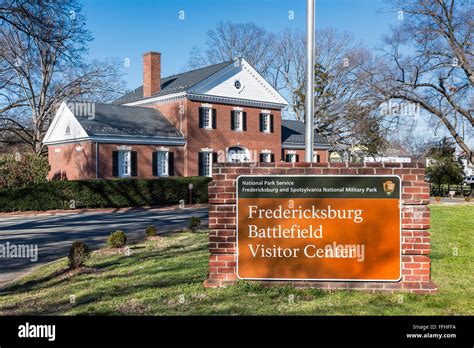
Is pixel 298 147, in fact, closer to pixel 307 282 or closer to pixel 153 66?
pixel 153 66

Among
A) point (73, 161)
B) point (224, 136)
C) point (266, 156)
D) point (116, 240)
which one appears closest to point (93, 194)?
point (73, 161)

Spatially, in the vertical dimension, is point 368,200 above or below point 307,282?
above

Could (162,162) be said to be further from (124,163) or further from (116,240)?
(116,240)

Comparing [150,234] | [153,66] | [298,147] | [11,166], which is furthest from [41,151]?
[150,234]

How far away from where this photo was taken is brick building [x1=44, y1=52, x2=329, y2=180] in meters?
31.9

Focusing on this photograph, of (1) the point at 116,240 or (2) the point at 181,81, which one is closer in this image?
(1) the point at 116,240

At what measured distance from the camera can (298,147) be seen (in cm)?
4350

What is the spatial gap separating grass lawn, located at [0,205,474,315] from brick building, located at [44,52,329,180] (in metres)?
22.0

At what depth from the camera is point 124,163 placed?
106 ft

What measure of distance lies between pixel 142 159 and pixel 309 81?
2550cm

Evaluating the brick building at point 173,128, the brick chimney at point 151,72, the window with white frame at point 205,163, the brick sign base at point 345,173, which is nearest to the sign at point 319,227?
the brick sign base at point 345,173

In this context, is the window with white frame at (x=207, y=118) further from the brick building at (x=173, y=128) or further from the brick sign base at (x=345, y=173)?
the brick sign base at (x=345, y=173)

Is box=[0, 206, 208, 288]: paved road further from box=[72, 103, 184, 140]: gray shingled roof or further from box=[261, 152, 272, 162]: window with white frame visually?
box=[261, 152, 272, 162]: window with white frame
